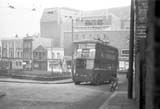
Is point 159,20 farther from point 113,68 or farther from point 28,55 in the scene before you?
point 28,55

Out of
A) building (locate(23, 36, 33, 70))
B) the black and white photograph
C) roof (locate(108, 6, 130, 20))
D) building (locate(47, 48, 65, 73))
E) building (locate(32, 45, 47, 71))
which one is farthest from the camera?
roof (locate(108, 6, 130, 20))

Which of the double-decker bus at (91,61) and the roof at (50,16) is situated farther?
the roof at (50,16)

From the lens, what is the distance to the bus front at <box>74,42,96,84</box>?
22.8 metres

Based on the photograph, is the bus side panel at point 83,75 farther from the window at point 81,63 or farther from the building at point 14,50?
the building at point 14,50

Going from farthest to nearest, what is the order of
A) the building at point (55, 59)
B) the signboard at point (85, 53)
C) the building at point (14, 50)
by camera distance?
1. the building at point (14, 50)
2. the building at point (55, 59)
3. the signboard at point (85, 53)

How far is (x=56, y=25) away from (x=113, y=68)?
5242 centimetres

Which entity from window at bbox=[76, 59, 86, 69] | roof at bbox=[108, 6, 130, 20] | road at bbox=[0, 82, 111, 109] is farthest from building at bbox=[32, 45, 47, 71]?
road at bbox=[0, 82, 111, 109]

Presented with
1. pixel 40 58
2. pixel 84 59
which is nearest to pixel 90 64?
pixel 84 59

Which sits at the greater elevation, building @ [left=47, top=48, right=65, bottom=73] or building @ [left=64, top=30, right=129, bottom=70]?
building @ [left=64, top=30, right=129, bottom=70]

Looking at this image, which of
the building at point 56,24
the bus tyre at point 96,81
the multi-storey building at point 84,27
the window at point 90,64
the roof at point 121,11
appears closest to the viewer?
the window at point 90,64

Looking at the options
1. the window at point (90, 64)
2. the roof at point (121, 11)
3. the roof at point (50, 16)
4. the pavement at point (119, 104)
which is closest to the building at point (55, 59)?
the roof at point (50, 16)

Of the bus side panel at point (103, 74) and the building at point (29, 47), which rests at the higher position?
the building at point (29, 47)

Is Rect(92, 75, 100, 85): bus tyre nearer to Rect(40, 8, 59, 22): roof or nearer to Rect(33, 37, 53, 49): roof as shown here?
Rect(33, 37, 53, 49): roof

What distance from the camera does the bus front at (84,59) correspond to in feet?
74.8
